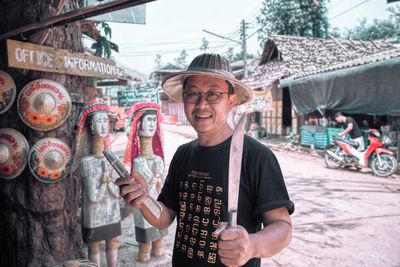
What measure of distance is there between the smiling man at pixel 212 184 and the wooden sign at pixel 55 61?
1338mm

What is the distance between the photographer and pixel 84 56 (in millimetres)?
2748

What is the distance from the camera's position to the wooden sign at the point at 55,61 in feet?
7.45

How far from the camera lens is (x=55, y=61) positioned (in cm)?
253

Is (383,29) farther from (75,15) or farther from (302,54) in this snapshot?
(75,15)

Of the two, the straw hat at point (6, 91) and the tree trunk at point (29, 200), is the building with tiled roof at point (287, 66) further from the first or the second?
the straw hat at point (6, 91)

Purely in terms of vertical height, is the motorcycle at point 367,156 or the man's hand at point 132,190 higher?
the man's hand at point 132,190

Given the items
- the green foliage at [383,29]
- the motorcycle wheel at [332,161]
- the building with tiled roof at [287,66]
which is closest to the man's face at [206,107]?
the motorcycle wheel at [332,161]

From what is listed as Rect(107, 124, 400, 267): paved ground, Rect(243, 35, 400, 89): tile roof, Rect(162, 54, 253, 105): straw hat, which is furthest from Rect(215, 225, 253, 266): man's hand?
Rect(243, 35, 400, 89): tile roof

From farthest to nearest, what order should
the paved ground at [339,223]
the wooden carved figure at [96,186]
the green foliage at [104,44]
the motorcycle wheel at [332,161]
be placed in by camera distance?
the motorcycle wheel at [332,161] < the green foliage at [104,44] < the paved ground at [339,223] < the wooden carved figure at [96,186]

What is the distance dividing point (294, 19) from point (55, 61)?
21.4 metres

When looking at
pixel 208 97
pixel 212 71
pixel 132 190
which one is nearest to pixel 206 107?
pixel 208 97

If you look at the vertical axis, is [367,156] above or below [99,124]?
below

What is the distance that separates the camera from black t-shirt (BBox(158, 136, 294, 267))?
4.37 feet

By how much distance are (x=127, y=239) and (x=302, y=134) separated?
29.2ft
